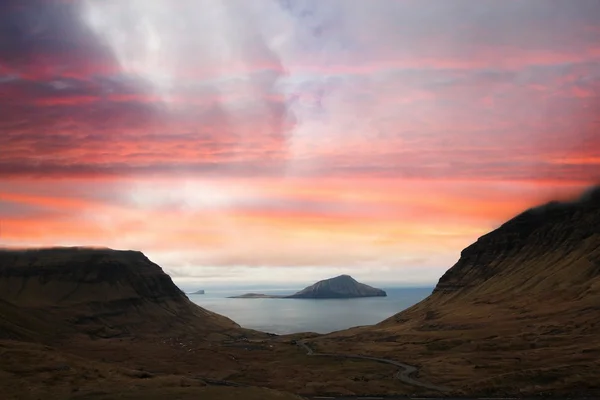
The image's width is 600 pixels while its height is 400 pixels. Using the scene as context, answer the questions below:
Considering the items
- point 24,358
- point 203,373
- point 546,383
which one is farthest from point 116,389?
point 546,383

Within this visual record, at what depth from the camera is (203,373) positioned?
631 ft

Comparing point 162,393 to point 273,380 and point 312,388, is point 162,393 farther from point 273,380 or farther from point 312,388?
point 273,380

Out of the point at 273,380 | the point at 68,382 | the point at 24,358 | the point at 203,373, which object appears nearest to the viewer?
the point at 68,382

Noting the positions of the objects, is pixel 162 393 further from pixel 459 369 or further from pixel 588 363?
pixel 588 363

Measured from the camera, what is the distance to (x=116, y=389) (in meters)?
124

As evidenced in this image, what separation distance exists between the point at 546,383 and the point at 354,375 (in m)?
57.2

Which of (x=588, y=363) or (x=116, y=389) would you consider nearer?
(x=116, y=389)

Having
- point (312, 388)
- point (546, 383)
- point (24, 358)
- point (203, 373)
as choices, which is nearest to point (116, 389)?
point (24, 358)

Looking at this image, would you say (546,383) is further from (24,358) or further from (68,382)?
(24,358)

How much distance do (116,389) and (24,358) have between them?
3832 cm

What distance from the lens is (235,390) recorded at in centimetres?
12400

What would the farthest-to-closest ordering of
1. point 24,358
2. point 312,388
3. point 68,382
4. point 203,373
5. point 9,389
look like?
point 203,373, point 312,388, point 24,358, point 68,382, point 9,389

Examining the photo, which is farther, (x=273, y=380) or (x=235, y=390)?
(x=273, y=380)

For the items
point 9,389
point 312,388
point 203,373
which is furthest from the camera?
point 203,373
